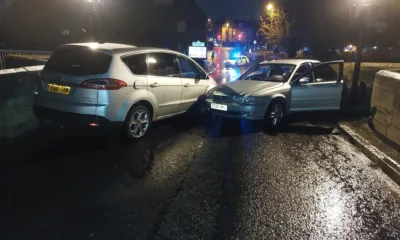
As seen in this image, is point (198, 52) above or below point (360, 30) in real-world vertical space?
above

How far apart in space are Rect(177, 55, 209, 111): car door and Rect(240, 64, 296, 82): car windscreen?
4.40ft

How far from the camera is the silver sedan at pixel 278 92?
7641 mm

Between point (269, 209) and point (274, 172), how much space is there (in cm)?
128

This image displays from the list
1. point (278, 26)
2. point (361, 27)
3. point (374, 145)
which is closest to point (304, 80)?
point (374, 145)

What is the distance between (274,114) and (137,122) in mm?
3354

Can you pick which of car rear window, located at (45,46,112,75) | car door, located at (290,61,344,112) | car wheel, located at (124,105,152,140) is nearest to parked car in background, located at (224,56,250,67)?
car door, located at (290,61,344,112)

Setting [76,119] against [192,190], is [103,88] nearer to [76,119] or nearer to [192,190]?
[76,119]

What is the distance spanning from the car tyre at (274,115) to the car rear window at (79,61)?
3.87 meters

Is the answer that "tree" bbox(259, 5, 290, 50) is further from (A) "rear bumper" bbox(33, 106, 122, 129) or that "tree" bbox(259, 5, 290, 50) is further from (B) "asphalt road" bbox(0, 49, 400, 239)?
(A) "rear bumper" bbox(33, 106, 122, 129)

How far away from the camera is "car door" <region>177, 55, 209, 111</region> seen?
7770mm

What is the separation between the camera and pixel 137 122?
6461mm

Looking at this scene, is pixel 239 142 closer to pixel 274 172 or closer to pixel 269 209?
pixel 274 172

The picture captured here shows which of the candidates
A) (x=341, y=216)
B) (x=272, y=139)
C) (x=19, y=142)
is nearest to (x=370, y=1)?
(x=272, y=139)

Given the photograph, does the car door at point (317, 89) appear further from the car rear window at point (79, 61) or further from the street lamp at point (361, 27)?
the car rear window at point (79, 61)
